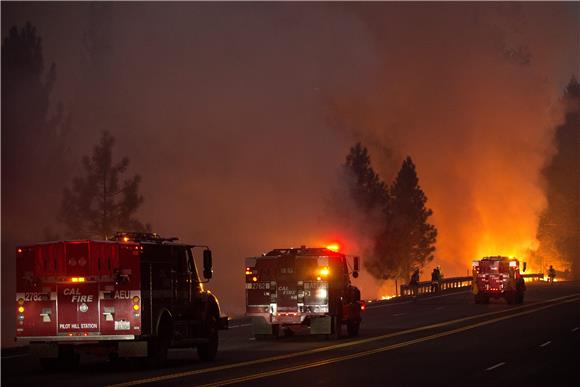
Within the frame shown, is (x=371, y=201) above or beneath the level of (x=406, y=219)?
above

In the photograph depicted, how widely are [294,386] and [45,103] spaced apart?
5836cm

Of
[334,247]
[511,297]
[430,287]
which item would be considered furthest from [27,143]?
[334,247]

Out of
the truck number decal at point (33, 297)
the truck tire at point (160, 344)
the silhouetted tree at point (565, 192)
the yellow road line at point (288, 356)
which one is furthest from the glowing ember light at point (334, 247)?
the silhouetted tree at point (565, 192)

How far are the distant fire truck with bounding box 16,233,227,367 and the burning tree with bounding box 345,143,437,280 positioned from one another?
280ft

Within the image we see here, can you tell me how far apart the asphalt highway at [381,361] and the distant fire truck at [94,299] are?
24.6 inches

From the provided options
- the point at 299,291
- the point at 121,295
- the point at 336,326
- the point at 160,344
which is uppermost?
the point at 121,295

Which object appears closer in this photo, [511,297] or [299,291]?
[299,291]

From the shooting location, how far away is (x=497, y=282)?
52000 mm

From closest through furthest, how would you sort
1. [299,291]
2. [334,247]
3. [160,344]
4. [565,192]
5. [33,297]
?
[33,297], [160,344], [299,291], [334,247], [565,192]

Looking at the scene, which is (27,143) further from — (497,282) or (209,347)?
(209,347)

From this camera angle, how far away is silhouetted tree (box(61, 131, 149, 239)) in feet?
194

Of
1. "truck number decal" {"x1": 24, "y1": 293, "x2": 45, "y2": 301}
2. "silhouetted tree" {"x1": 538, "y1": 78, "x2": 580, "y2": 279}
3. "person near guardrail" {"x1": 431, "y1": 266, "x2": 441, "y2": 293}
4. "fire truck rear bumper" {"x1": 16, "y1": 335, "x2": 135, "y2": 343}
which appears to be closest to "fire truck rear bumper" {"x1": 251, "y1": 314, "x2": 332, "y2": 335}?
"fire truck rear bumper" {"x1": 16, "y1": 335, "x2": 135, "y2": 343}

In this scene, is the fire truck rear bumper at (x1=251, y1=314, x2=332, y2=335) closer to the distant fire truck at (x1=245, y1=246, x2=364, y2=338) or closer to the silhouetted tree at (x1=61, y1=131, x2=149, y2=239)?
the distant fire truck at (x1=245, y1=246, x2=364, y2=338)

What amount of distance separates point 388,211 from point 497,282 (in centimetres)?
5562
